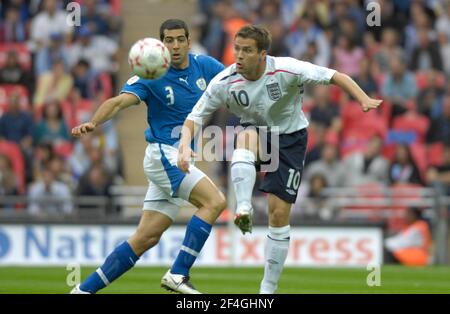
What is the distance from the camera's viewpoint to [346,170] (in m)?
21.2

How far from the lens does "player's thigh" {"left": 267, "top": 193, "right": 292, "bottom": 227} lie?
11.0m

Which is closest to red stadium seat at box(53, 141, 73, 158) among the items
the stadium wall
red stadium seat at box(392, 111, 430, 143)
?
the stadium wall

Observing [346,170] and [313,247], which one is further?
[346,170]

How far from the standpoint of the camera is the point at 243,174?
10648 mm

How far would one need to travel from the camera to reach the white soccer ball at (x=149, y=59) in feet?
36.3

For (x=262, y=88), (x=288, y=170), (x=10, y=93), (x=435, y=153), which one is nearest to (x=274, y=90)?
(x=262, y=88)

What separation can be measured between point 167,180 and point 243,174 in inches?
48.8

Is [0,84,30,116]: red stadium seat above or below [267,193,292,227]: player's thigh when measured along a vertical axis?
above

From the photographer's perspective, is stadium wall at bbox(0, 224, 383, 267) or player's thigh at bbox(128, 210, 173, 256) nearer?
player's thigh at bbox(128, 210, 173, 256)

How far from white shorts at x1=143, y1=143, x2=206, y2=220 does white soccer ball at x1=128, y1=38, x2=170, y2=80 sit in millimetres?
889

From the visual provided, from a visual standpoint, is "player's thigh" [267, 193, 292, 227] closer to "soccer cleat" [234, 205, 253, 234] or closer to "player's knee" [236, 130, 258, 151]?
"player's knee" [236, 130, 258, 151]
